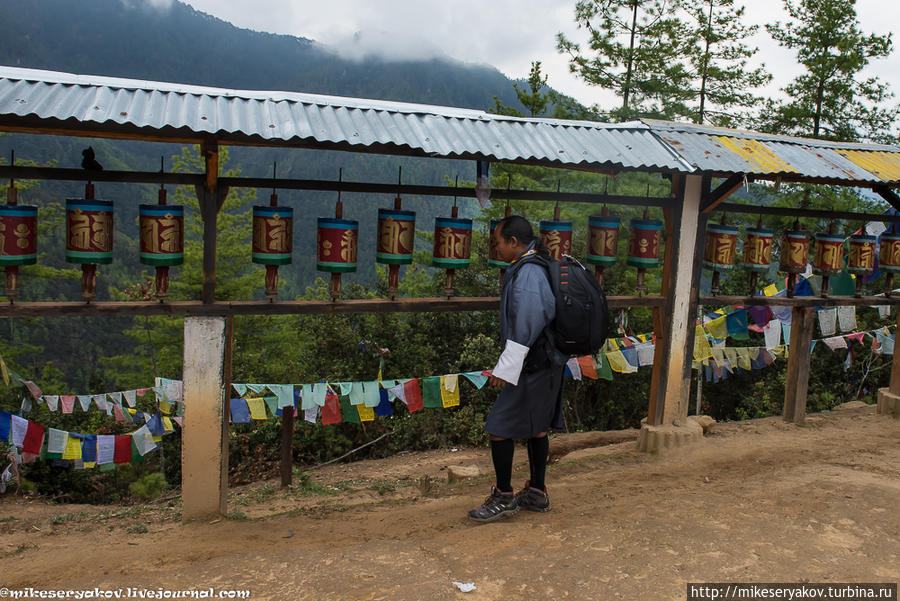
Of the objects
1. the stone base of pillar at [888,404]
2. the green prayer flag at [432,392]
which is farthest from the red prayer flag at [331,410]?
the stone base of pillar at [888,404]

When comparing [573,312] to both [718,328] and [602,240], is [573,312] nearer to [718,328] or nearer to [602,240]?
[602,240]

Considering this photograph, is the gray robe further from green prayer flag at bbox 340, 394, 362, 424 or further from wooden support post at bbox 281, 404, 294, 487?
green prayer flag at bbox 340, 394, 362, 424

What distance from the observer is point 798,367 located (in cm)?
707

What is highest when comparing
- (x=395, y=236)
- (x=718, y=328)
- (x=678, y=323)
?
(x=395, y=236)

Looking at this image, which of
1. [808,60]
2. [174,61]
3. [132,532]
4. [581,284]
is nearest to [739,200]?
[808,60]


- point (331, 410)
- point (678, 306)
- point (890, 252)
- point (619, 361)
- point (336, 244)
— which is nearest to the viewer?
point (336, 244)

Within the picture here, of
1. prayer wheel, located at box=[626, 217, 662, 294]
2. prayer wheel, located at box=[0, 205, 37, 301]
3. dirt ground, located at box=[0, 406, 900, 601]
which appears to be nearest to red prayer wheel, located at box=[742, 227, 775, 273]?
prayer wheel, located at box=[626, 217, 662, 294]

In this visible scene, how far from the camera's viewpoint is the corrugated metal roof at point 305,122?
3.51m

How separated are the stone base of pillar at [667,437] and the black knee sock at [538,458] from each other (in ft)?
6.48

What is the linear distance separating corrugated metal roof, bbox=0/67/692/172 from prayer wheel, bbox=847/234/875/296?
102 inches

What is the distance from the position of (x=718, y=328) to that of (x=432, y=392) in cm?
452

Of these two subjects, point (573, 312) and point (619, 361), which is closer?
point (573, 312)

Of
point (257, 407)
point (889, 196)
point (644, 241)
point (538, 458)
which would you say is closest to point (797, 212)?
point (889, 196)

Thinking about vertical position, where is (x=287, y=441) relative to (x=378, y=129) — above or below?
below
